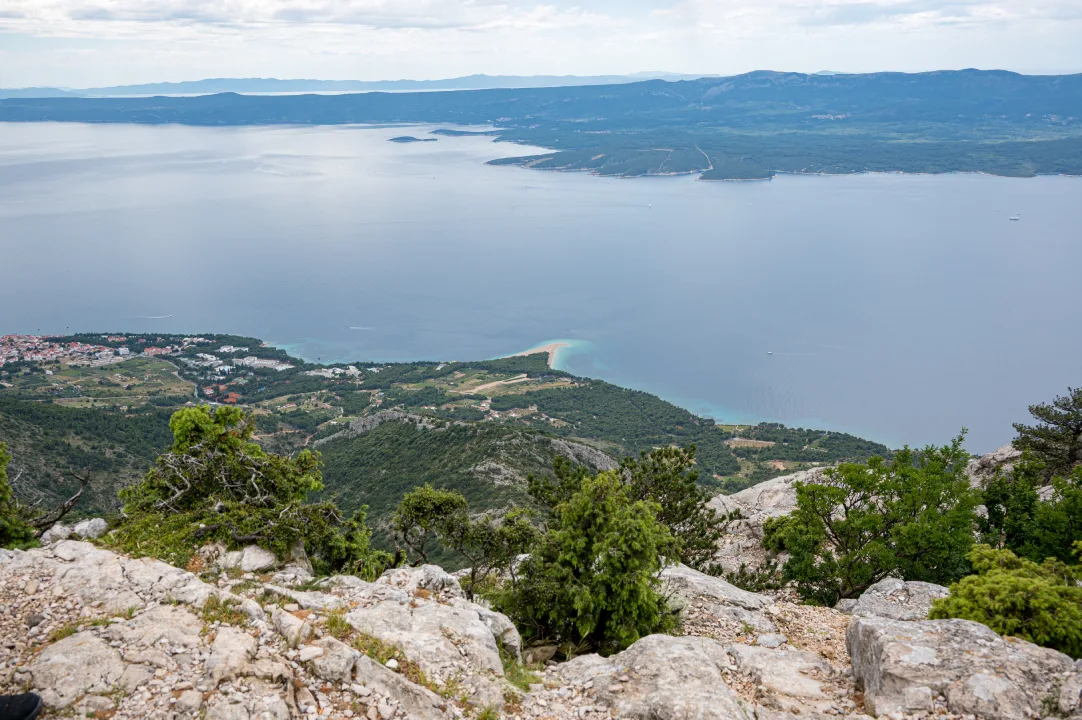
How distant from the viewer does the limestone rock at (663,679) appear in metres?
10.8

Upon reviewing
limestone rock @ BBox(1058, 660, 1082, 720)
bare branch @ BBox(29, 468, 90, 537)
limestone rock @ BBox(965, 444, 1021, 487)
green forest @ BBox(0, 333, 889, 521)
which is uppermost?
limestone rock @ BBox(1058, 660, 1082, 720)

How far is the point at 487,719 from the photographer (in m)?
10.7

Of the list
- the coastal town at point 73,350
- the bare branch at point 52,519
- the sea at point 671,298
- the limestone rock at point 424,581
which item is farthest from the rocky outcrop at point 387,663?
the coastal town at point 73,350

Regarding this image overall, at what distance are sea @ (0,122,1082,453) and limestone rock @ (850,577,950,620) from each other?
67.3 m

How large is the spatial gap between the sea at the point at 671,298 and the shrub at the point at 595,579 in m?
71.6

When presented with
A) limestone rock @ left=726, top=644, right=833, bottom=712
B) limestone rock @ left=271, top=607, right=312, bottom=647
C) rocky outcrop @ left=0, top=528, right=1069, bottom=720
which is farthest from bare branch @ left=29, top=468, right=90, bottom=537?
limestone rock @ left=726, top=644, right=833, bottom=712

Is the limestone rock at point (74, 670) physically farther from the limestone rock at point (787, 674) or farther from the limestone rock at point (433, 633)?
the limestone rock at point (787, 674)

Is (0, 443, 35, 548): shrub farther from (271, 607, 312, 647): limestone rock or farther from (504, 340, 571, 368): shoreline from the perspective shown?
(504, 340, 571, 368): shoreline

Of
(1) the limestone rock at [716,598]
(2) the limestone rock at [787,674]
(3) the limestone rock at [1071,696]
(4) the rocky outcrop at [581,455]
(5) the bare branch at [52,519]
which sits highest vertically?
(3) the limestone rock at [1071,696]

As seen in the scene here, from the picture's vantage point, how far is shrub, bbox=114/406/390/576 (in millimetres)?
15734

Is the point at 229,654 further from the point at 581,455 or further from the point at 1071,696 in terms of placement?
the point at 581,455

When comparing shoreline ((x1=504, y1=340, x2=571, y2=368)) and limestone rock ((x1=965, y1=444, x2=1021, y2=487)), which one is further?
shoreline ((x1=504, y1=340, x2=571, y2=368))

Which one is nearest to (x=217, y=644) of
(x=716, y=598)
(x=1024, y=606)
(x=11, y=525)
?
(x=11, y=525)

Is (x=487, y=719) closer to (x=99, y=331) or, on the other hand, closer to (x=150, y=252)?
(x=99, y=331)
